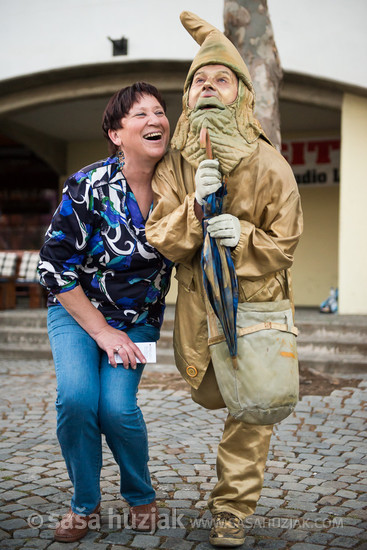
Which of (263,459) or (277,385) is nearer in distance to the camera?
(277,385)

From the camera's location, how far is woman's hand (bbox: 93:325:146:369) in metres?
2.70

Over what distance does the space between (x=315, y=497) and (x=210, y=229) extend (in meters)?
1.69

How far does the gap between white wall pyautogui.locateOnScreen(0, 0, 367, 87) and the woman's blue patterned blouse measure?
603 cm

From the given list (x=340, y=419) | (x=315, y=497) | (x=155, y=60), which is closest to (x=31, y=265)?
(x=155, y=60)

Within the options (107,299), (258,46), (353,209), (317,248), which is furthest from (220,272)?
(317,248)

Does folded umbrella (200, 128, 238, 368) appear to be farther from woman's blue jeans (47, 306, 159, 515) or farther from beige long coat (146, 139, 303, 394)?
A: woman's blue jeans (47, 306, 159, 515)

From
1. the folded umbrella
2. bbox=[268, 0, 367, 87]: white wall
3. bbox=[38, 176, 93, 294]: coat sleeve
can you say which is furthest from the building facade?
the folded umbrella

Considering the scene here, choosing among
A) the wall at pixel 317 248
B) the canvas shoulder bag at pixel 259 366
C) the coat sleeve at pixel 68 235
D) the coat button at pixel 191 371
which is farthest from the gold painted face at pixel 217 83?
the wall at pixel 317 248

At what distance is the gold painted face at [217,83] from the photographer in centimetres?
255

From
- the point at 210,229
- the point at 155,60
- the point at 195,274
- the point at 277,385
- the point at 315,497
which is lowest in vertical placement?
the point at 315,497

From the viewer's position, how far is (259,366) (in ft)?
8.07

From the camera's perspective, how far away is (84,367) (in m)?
2.66

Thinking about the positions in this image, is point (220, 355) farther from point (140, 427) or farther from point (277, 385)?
point (140, 427)

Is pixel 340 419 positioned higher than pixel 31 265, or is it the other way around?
pixel 31 265
